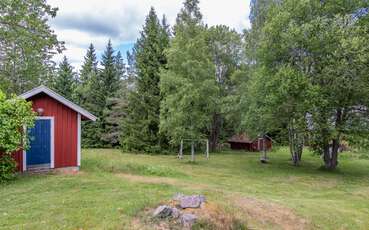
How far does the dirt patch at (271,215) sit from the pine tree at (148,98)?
1618cm

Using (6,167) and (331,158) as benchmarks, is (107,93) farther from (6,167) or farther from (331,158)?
(331,158)

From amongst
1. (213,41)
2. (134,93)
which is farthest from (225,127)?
(134,93)

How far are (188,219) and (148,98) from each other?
18.3 meters

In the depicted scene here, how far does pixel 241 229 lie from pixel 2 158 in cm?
781

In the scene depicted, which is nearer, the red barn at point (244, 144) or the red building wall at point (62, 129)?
the red building wall at point (62, 129)

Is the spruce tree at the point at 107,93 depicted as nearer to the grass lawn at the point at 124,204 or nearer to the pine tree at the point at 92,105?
the pine tree at the point at 92,105

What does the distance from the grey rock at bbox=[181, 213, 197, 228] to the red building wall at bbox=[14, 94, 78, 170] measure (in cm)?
762

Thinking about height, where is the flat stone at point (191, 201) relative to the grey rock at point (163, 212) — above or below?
above

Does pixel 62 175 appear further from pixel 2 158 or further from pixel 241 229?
pixel 241 229

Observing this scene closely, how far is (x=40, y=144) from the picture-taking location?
1107 centimetres

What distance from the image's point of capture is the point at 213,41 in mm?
26359

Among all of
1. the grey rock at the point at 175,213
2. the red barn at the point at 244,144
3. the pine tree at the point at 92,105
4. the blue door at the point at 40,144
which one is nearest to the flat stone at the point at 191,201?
the grey rock at the point at 175,213

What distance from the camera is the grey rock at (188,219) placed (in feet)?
17.3

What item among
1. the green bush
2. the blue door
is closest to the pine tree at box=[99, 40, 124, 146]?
the blue door
